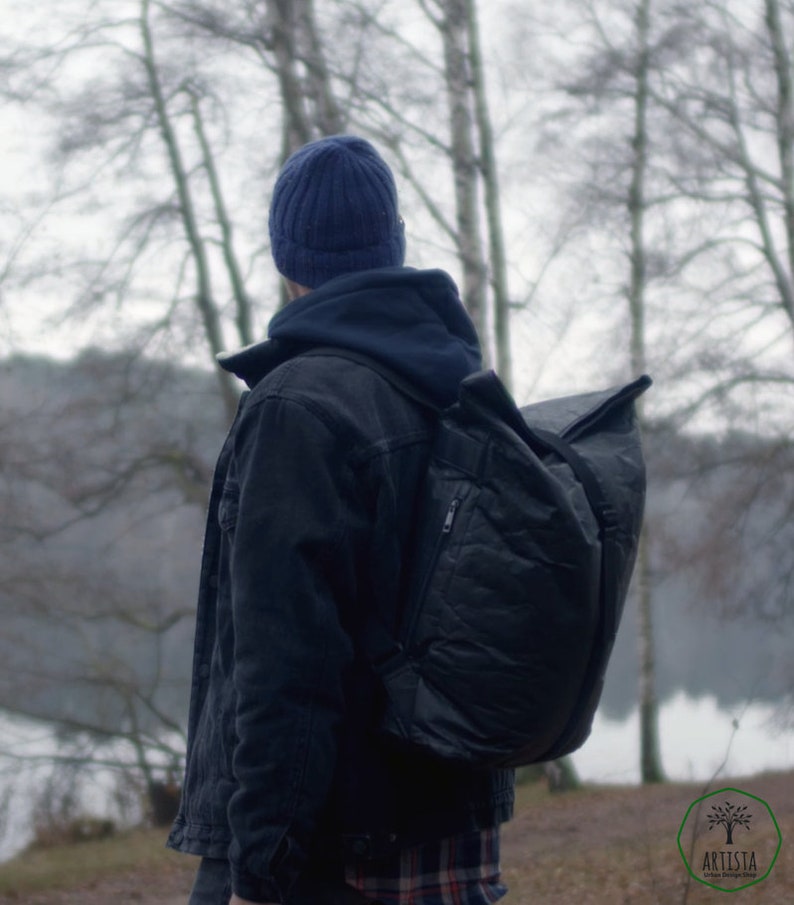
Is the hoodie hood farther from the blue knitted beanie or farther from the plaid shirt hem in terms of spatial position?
the plaid shirt hem

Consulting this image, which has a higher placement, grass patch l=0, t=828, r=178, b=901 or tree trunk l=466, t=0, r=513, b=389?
tree trunk l=466, t=0, r=513, b=389

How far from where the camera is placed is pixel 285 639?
1.44m

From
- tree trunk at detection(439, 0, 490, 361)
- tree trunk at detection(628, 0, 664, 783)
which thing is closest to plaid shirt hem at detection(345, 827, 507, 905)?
tree trunk at detection(439, 0, 490, 361)

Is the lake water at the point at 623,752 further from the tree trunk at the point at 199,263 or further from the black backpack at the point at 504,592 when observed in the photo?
the black backpack at the point at 504,592

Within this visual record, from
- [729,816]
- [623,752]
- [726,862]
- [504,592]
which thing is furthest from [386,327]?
[623,752]

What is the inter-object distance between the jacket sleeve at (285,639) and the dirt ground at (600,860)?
3.21 meters

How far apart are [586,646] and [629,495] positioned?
0.71ft

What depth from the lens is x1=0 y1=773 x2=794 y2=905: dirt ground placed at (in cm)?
600

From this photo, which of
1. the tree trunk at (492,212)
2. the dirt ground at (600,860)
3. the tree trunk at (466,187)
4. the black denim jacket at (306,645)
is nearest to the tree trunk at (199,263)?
the tree trunk at (492,212)

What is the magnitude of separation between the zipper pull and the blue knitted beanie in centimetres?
40

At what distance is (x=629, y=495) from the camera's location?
1.57 m

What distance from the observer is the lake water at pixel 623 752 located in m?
10.7

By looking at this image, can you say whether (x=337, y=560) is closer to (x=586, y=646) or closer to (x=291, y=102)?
(x=586, y=646)

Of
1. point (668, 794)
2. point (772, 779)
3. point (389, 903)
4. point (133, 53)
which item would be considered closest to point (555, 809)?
point (668, 794)
